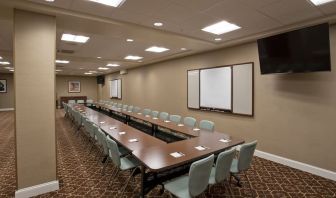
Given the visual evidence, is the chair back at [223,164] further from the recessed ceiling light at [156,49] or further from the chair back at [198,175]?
the recessed ceiling light at [156,49]

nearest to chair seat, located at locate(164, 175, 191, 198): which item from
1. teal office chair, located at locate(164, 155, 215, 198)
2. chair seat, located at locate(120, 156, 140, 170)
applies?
teal office chair, located at locate(164, 155, 215, 198)

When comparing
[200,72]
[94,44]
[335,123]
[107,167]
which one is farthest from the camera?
[200,72]

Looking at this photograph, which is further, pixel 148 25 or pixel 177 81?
pixel 177 81

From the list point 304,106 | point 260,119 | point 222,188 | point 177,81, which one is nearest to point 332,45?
point 304,106

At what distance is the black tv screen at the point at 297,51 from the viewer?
3.12m

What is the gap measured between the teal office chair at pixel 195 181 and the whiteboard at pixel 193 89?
4.13 meters

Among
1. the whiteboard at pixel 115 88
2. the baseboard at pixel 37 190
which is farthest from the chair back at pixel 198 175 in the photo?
the whiteboard at pixel 115 88

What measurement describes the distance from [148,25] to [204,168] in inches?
109

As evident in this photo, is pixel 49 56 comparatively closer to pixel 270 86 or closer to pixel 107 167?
pixel 107 167

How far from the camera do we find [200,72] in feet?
19.7

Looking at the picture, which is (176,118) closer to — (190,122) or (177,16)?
(190,122)

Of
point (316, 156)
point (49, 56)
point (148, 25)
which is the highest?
point (148, 25)

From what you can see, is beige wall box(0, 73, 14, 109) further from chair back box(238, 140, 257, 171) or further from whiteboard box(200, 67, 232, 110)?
chair back box(238, 140, 257, 171)

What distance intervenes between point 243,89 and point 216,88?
2.81 ft
